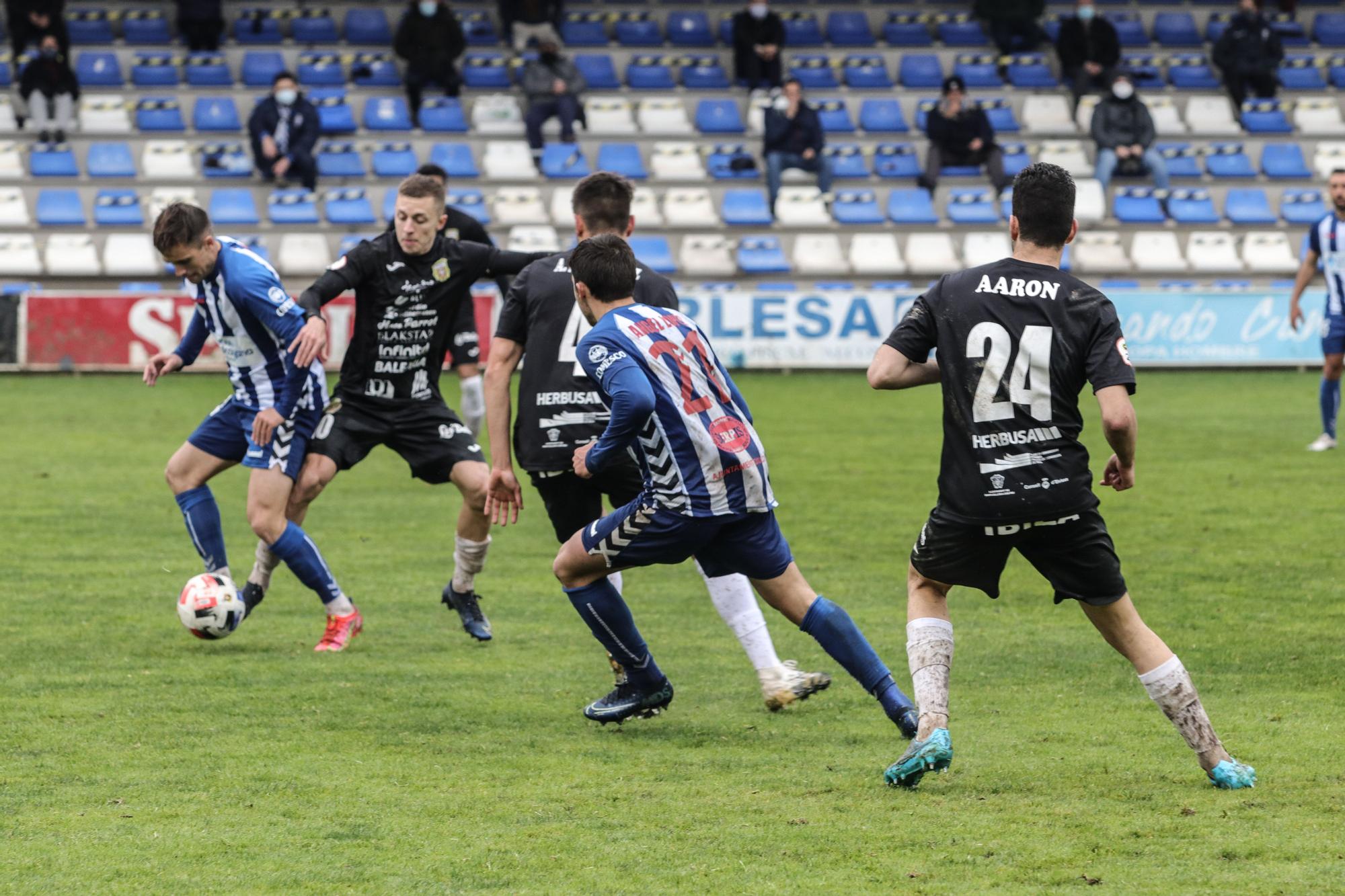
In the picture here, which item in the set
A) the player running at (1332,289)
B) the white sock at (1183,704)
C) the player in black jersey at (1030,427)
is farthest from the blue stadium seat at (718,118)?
the white sock at (1183,704)

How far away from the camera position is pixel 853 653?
18.7ft

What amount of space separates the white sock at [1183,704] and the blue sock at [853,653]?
0.92 metres

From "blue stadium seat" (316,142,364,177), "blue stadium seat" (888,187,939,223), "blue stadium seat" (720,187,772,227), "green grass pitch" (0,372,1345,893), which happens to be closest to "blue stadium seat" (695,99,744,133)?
"blue stadium seat" (720,187,772,227)

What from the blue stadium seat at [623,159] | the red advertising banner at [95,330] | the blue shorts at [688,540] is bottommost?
the red advertising banner at [95,330]

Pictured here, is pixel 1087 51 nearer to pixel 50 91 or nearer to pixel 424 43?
pixel 424 43

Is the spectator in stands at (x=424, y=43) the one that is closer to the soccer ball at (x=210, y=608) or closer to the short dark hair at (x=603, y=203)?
the soccer ball at (x=210, y=608)

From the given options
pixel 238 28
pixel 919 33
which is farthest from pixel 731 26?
pixel 238 28

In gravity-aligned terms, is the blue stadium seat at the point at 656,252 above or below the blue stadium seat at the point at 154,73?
below

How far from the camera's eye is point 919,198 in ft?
80.7

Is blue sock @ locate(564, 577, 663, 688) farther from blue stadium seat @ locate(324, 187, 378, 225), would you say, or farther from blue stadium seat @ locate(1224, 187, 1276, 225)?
blue stadium seat @ locate(1224, 187, 1276, 225)

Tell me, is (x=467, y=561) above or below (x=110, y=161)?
above

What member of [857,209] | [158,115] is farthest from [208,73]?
[857,209]

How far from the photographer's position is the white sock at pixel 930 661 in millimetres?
5168

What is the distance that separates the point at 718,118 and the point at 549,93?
2741 mm
